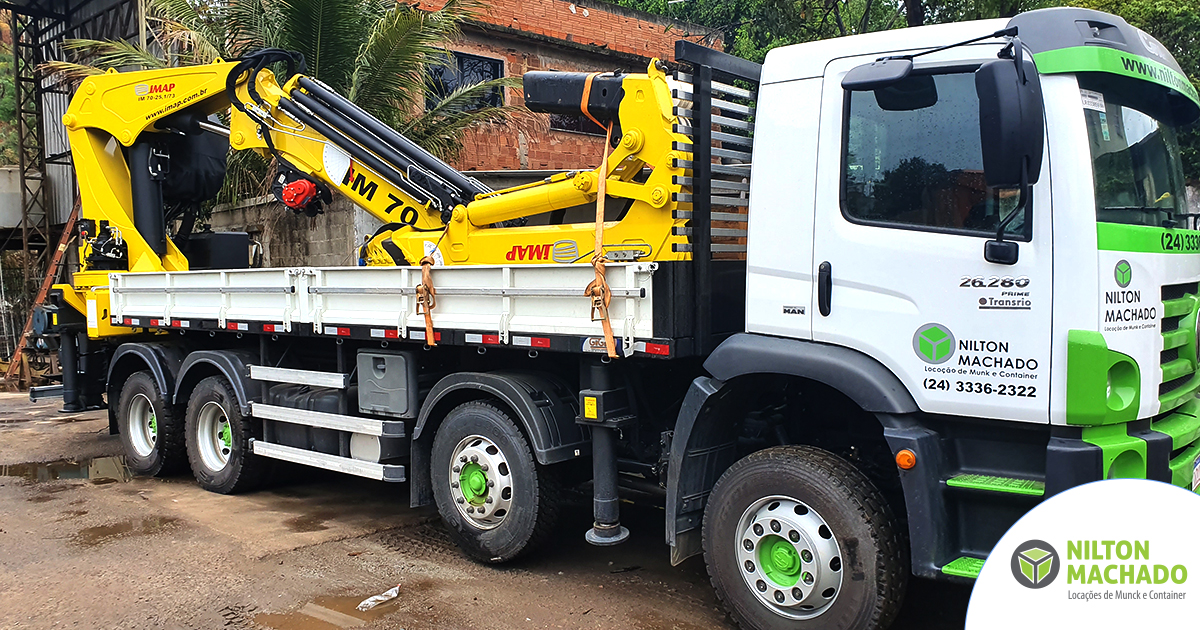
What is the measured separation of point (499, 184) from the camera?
12.9 metres

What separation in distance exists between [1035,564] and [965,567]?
4.20 ft

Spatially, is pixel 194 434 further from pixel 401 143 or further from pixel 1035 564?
pixel 1035 564

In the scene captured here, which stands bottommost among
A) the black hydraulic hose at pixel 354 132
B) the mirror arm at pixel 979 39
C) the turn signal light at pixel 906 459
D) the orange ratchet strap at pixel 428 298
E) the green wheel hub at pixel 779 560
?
the green wheel hub at pixel 779 560

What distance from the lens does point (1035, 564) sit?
2.54 meters

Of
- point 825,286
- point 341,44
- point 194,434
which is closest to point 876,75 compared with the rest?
point 825,286

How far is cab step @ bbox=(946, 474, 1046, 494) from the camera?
3.63m

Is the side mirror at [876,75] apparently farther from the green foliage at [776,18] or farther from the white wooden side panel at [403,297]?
the green foliage at [776,18]

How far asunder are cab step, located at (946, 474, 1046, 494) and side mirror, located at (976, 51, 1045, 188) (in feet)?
3.87

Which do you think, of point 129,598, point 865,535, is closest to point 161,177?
point 129,598

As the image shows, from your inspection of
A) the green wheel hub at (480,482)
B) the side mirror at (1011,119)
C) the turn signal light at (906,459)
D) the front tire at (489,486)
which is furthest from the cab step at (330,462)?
the side mirror at (1011,119)

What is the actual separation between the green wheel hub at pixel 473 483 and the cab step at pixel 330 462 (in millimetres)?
702

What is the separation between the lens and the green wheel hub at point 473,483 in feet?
18.0

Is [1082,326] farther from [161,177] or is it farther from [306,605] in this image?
[161,177]

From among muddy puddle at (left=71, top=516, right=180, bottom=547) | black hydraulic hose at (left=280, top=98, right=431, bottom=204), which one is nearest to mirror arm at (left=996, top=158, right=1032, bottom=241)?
black hydraulic hose at (left=280, top=98, right=431, bottom=204)
